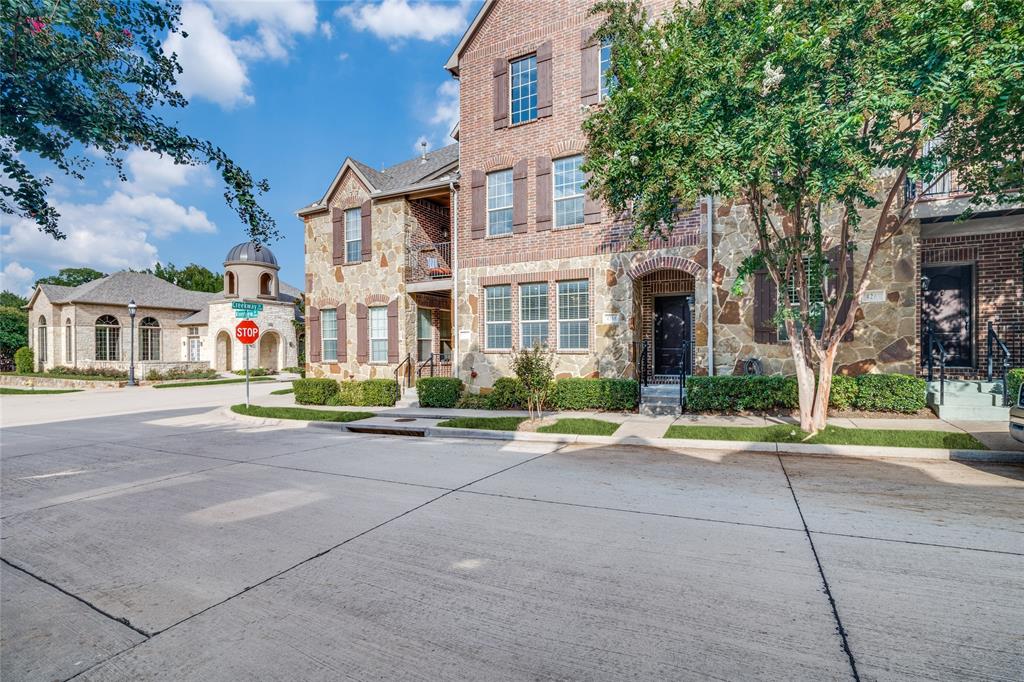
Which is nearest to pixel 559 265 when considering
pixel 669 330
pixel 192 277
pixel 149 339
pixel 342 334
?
pixel 669 330

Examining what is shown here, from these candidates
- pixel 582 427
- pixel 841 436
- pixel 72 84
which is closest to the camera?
pixel 72 84

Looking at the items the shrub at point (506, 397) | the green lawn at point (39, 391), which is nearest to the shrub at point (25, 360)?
the green lawn at point (39, 391)

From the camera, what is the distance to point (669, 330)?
14.0 metres

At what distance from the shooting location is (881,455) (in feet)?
24.2

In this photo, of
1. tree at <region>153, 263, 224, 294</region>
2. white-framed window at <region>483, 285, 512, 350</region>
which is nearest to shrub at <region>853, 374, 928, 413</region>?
white-framed window at <region>483, 285, 512, 350</region>

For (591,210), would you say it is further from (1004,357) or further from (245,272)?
(245,272)

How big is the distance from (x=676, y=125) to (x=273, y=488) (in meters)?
7.71

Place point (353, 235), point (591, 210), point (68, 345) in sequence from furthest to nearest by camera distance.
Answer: point (68, 345), point (353, 235), point (591, 210)

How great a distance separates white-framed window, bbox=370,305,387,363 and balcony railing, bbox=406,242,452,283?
1687 mm

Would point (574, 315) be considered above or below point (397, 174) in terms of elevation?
below

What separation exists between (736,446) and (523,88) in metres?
12.0

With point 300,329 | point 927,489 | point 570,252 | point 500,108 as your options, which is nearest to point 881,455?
point 927,489

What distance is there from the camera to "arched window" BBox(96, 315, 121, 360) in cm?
3266

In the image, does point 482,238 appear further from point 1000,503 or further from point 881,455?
point 1000,503
